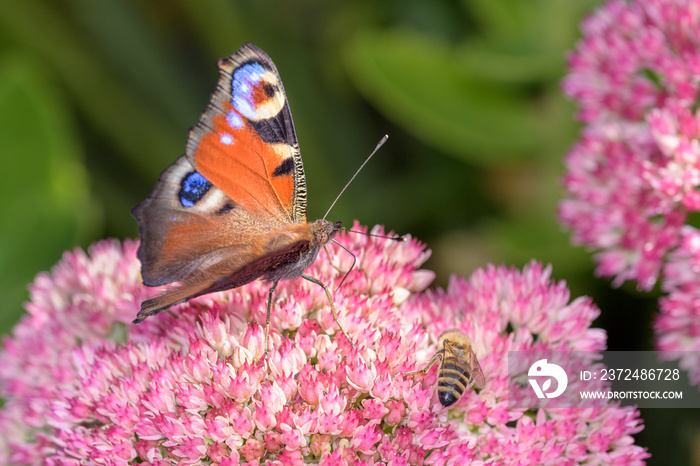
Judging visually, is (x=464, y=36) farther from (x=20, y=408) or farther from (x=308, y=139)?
(x=20, y=408)

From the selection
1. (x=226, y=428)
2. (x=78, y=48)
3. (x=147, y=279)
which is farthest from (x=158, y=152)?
(x=226, y=428)

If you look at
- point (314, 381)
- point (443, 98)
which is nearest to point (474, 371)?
point (314, 381)

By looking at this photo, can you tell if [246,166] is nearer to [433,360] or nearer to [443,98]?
[433,360]

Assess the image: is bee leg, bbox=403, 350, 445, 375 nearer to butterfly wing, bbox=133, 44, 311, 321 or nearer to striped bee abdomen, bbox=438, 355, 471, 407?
striped bee abdomen, bbox=438, 355, 471, 407

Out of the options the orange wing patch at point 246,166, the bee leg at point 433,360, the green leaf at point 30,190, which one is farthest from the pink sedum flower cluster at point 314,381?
the green leaf at point 30,190

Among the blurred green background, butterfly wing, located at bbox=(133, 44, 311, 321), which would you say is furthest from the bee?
the blurred green background

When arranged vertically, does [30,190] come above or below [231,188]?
above

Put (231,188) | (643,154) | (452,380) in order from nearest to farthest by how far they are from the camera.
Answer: (452,380)
(231,188)
(643,154)
